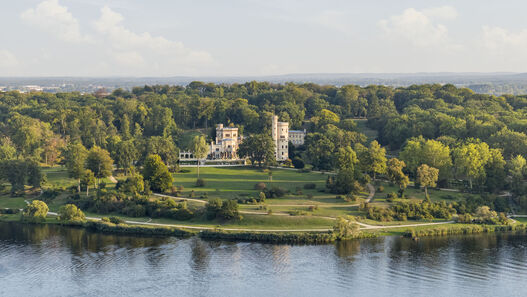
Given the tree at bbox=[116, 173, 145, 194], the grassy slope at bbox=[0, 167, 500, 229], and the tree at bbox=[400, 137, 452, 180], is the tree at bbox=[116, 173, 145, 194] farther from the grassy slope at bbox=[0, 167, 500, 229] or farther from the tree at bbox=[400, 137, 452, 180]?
the tree at bbox=[400, 137, 452, 180]

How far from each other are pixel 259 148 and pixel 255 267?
4691 centimetres

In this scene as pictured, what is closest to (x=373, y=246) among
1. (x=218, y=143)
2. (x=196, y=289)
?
(x=196, y=289)

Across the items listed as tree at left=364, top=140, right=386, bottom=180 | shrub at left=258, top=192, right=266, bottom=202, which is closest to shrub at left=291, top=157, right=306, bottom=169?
tree at left=364, top=140, right=386, bottom=180

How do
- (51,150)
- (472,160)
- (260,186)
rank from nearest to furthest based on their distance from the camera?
(472,160) < (260,186) < (51,150)

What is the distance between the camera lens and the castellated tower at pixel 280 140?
114m

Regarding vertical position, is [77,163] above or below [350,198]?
above

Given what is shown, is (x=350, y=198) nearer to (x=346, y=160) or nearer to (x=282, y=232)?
(x=346, y=160)

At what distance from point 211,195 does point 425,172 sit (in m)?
29.8

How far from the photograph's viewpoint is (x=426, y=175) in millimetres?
83812

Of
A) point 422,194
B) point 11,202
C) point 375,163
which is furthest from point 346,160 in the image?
point 11,202

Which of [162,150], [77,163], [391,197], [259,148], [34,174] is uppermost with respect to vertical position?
[259,148]

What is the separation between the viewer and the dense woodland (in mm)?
88250

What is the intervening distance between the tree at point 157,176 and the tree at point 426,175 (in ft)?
115

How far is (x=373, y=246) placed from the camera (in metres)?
65.0
